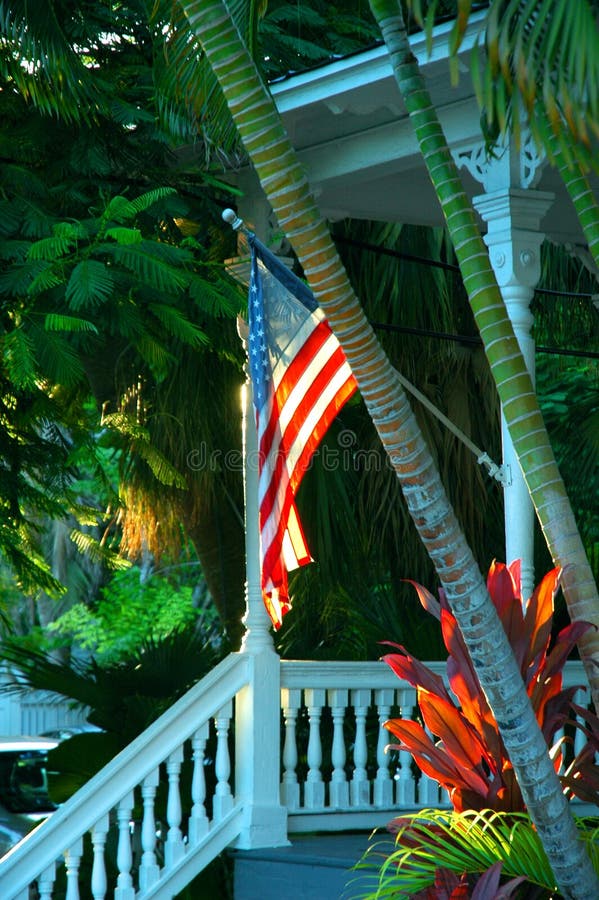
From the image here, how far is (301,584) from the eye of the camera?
36.4ft

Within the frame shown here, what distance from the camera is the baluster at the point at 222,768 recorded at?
743 cm

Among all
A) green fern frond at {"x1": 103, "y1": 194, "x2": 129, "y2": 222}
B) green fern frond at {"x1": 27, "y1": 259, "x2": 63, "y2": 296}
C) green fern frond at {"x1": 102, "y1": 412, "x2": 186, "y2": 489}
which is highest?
green fern frond at {"x1": 103, "y1": 194, "x2": 129, "y2": 222}

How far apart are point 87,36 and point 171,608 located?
21.0m

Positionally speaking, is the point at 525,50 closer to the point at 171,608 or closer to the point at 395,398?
the point at 395,398

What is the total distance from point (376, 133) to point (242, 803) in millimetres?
4070

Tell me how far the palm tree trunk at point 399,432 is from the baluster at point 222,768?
2841mm

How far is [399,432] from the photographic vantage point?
4.87 m

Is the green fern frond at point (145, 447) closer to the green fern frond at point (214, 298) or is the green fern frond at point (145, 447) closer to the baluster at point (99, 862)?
the green fern frond at point (214, 298)

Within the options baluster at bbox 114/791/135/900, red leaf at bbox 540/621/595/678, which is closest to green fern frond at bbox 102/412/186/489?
baluster at bbox 114/791/135/900

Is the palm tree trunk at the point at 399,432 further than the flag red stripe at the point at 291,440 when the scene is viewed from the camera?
No

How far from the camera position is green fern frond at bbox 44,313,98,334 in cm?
688

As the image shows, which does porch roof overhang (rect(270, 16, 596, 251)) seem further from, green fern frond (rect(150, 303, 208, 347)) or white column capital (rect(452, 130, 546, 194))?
green fern frond (rect(150, 303, 208, 347))

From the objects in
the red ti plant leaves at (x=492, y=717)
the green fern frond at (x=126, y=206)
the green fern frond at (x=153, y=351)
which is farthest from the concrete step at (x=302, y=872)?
the green fern frond at (x=126, y=206)

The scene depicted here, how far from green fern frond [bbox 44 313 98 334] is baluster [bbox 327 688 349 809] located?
2.72 m
